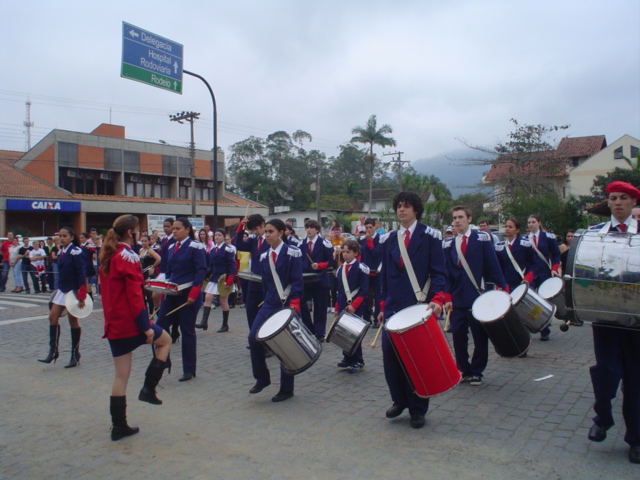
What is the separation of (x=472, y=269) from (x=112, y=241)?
3850 mm

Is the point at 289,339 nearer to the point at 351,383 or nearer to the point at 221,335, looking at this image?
the point at 351,383

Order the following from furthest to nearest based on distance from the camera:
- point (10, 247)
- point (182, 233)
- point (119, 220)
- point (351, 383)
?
point (10, 247), point (182, 233), point (351, 383), point (119, 220)

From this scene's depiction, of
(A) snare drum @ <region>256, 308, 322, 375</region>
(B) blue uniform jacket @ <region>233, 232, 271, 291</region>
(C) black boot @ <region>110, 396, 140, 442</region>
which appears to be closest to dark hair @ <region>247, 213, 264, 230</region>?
(B) blue uniform jacket @ <region>233, 232, 271, 291</region>

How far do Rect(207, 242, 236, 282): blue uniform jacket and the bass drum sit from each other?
712 centimetres

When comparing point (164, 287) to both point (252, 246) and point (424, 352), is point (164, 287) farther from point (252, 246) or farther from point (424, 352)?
point (424, 352)

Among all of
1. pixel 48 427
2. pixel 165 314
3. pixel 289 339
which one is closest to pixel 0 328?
pixel 165 314

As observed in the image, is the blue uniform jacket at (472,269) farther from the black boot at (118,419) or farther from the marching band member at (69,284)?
the marching band member at (69,284)

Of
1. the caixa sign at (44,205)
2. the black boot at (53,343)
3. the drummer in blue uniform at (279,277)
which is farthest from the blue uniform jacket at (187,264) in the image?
the caixa sign at (44,205)

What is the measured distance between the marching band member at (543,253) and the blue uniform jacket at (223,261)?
17.5 feet

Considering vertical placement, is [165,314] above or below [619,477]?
above

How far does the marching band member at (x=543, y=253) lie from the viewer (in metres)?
8.99

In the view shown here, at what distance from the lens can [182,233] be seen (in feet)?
23.0

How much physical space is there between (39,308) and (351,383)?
431 inches

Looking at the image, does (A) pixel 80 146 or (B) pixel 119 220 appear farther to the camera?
(A) pixel 80 146
